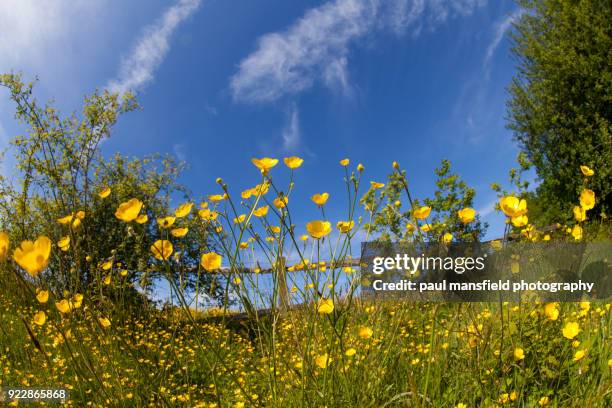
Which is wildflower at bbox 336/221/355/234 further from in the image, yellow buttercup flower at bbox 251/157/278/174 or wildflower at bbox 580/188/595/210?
wildflower at bbox 580/188/595/210

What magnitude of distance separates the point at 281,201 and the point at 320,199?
244mm

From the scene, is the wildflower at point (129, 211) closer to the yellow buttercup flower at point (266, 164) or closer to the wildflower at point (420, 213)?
the yellow buttercup flower at point (266, 164)

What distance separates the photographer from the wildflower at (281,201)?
1475mm

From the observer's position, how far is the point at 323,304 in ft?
4.70

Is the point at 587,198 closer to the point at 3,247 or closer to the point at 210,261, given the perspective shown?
the point at 210,261

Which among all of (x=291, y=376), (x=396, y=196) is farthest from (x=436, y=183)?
(x=291, y=376)

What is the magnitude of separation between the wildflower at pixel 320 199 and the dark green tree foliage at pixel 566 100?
8244 mm

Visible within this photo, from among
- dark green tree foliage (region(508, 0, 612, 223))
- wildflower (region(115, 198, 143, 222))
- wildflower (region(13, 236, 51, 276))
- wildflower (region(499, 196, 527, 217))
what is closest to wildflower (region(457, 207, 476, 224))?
wildflower (region(499, 196, 527, 217))

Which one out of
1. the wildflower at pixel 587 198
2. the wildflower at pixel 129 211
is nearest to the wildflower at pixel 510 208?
the wildflower at pixel 587 198

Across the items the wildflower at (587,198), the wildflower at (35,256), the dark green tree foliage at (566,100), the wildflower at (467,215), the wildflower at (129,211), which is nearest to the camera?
the wildflower at (35,256)

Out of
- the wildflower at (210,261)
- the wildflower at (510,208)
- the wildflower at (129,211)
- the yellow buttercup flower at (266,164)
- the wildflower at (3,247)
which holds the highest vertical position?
the yellow buttercup flower at (266,164)

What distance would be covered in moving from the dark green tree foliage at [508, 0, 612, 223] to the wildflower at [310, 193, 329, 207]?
27.0ft

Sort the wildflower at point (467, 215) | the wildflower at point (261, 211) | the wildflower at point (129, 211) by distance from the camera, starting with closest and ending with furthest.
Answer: the wildflower at point (129, 211) → the wildflower at point (467, 215) → the wildflower at point (261, 211)

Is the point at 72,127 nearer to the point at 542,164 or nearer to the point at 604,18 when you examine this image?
the point at 542,164
